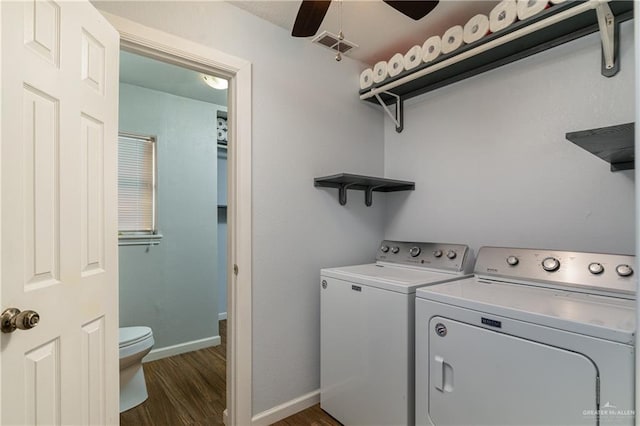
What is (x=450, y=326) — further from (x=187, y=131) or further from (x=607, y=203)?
(x=187, y=131)

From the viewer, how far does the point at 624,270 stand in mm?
1267

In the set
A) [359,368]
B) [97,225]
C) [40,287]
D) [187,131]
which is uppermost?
[187,131]

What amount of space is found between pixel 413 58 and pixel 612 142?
1182 millimetres

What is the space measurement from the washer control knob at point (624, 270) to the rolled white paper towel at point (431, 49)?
139 centimetres

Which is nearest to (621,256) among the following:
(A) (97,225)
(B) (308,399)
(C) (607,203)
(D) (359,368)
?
(C) (607,203)

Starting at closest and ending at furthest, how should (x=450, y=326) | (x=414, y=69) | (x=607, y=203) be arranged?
(x=450, y=326), (x=607, y=203), (x=414, y=69)

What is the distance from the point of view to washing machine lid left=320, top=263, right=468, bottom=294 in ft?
5.10

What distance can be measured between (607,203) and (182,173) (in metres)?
3.02

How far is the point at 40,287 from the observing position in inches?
37.1

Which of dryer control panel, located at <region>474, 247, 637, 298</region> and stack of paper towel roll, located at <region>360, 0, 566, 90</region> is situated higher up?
stack of paper towel roll, located at <region>360, 0, 566, 90</region>

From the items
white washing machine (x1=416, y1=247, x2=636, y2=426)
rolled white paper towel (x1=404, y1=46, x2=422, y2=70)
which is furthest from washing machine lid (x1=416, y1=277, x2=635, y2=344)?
rolled white paper towel (x1=404, y1=46, x2=422, y2=70)

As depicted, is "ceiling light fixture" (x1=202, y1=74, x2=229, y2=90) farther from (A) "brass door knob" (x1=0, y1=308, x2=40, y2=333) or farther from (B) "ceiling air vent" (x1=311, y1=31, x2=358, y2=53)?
(A) "brass door knob" (x1=0, y1=308, x2=40, y2=333)

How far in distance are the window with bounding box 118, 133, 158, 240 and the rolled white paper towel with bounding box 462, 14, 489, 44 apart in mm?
2549

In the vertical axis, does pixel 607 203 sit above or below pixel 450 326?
above
